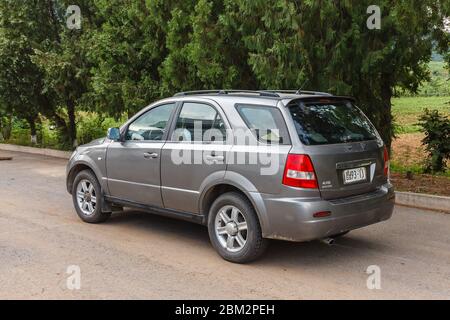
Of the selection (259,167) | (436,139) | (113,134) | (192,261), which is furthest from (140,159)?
(436,139)

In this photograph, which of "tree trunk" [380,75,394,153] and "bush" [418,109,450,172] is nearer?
"bush" [418,109,450,172]

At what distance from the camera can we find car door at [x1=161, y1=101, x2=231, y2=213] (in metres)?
5.92

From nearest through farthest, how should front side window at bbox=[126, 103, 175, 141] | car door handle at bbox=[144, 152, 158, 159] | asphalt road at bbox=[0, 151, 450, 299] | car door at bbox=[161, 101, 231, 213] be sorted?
asphalt road at bbox=[0, 151, 450, 299]
car door at bbox=[161, 101, 231, 213]
car door handle at bbox=[144, 152, 158, 159]
front side window at bbox=[126, 103, 175, 141]

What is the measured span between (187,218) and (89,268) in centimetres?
125

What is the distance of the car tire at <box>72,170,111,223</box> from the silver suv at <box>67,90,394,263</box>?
0.72m

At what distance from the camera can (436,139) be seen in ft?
34.4

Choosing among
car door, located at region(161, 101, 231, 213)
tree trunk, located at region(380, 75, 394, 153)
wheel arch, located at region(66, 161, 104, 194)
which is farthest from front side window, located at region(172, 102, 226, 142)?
tree trunk, located at region(380, 75, 394, 153)

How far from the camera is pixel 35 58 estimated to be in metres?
14.6

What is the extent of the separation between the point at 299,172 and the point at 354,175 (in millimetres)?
728

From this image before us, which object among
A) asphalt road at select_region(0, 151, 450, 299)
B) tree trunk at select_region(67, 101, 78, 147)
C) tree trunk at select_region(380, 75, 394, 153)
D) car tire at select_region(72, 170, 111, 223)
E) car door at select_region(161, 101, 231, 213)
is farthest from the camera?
tree trunk at select_region(67, 101, 78, 147)

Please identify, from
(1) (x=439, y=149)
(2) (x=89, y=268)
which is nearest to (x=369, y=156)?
(2) (x=89, y=268)

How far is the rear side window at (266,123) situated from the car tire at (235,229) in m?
0.68

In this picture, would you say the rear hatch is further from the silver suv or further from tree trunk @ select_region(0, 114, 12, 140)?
tree trunk @ select_region(0, 114, 12, 140)
